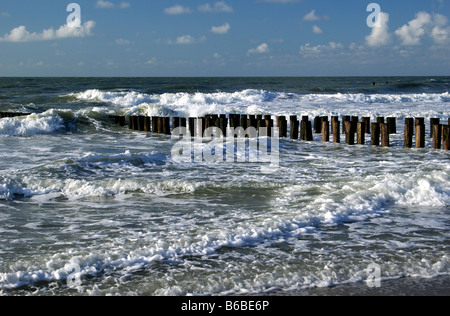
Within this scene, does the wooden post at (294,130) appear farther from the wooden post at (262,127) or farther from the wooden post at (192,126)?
the wooden post at (192,126)

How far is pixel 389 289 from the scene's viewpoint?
4008mm

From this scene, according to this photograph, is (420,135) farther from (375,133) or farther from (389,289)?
(389,289)

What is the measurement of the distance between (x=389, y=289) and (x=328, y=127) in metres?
9.53

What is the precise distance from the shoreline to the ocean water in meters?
0.10

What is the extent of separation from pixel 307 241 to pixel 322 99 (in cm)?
2780

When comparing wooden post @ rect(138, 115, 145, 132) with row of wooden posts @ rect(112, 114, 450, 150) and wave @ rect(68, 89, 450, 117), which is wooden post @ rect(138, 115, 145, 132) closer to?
row of wooden posts @ rect(112, 114, 450, 150)

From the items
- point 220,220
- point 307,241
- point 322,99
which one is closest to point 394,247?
point 307,241

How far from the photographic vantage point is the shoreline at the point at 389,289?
3938 millimetres

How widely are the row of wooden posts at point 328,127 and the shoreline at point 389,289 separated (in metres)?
7.87

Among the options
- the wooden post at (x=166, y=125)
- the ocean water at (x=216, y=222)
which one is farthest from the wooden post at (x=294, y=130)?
the wooden post at (x=166, y=125)

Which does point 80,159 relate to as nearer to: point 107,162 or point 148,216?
point 107,162

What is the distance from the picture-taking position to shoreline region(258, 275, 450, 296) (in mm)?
3938

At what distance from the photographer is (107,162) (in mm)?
9469

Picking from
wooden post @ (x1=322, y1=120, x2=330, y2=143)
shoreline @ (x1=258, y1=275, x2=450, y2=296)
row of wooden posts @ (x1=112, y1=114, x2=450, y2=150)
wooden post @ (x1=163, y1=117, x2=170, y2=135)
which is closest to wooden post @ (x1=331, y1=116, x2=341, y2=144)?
row of wooden posts @ (x1=112, y1=114, x2=450, y2=150)
